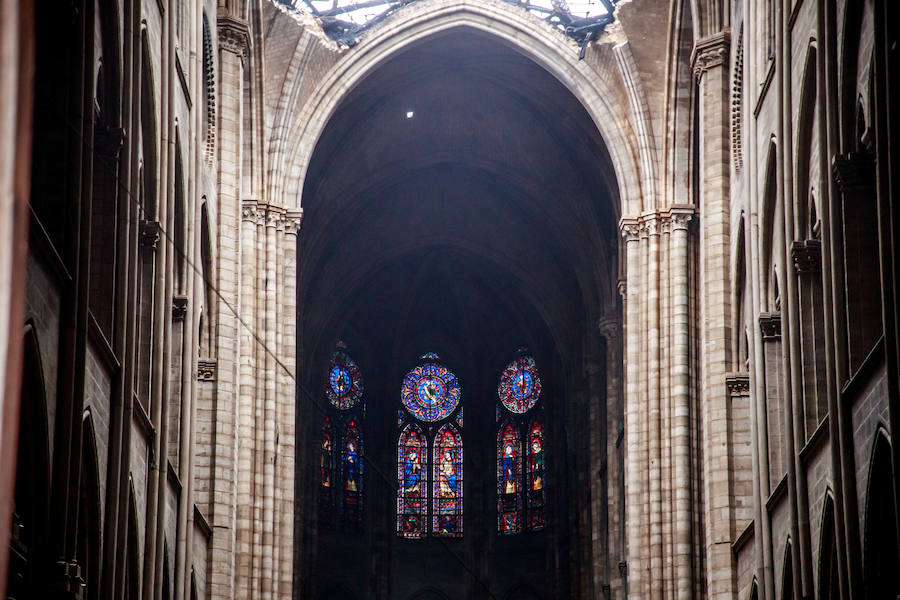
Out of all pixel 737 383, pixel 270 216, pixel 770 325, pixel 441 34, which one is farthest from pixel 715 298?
pixel 441 34

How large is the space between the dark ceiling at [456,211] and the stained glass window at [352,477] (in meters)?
2.91

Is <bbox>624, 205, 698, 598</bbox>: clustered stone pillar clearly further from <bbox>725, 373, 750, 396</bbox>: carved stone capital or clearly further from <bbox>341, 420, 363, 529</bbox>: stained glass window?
<bbox>341, 420, 363, 529</bbox>: stained glass window

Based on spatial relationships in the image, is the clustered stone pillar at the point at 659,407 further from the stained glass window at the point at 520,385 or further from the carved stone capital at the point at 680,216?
the stained glass window at the point at 520,385

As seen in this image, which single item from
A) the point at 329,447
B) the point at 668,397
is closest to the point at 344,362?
the point at 329,447

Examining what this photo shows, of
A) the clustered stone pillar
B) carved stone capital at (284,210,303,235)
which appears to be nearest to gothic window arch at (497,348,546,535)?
the clustered stone pillar

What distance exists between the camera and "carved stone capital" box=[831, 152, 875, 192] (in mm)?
13203

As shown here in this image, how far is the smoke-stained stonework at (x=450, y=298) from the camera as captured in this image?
1159 cm

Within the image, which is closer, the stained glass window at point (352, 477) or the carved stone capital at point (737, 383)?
the carved stone capital at point (737, 383)

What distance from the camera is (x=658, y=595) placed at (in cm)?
2641

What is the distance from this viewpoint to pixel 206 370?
73.9 feet

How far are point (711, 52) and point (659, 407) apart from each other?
23.9 ft

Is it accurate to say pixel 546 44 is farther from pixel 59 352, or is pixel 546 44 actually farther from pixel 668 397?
pixel 59 352

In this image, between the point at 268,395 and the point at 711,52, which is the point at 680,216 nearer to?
the point at 711,52

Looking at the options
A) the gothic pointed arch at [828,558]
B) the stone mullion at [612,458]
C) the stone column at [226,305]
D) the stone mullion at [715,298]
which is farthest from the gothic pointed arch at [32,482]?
the stone mullion at [612,458]
